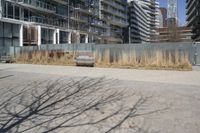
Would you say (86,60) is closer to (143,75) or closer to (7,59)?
(143,75)

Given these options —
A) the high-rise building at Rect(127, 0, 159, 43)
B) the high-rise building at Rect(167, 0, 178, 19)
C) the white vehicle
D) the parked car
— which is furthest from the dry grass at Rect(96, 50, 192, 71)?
the high-rise building at Rect(167, 0, 178, 19)

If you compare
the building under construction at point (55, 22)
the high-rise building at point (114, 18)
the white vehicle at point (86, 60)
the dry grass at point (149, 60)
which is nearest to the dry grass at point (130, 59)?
the dry grass at point (149, 60)

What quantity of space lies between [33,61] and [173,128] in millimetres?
25510

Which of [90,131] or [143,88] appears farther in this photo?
[143,88]

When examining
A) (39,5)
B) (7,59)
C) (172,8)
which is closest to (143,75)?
(7,59)

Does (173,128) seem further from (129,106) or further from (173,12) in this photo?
(173,12)

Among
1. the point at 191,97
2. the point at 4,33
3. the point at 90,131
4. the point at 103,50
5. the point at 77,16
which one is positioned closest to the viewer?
the point at 90,131

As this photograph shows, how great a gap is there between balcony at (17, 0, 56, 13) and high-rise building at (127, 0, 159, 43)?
5118 centimetres

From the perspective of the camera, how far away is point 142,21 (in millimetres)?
146875

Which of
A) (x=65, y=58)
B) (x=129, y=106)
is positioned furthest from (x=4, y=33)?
(x=129, y=106)

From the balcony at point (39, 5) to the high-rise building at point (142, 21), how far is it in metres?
51.2

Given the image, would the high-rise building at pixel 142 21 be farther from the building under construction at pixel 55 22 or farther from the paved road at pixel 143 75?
the paved road at pixel 143 75

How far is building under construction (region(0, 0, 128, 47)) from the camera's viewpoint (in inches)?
1793

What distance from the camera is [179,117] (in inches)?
280
